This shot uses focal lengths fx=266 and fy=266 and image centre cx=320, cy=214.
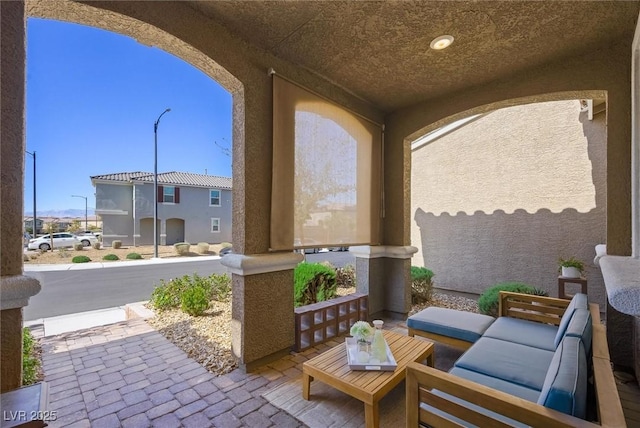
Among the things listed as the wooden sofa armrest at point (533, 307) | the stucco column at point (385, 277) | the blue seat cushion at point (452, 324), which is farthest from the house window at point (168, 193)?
the wooden sofa armrest at point (533, 307)

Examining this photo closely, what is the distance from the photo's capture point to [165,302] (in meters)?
4.54

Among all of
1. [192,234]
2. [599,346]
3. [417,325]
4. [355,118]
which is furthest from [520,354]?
[192,234]

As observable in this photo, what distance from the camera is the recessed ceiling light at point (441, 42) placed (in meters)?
2.63

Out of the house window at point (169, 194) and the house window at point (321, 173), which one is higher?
the house window at point (169, 194)

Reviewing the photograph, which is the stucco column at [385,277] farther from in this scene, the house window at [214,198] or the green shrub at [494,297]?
the house window at [214,198]

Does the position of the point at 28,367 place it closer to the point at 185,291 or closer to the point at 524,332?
the point at 185,291

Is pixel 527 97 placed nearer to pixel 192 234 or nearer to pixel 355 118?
pixel 355 118

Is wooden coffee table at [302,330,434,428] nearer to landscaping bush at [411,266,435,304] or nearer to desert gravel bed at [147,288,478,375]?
desert gravel bed at [147,288,478,375]

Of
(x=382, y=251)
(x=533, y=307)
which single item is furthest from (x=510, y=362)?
(x=382, y=251)

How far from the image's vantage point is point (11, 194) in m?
1.51

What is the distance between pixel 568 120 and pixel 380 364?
5.86 m

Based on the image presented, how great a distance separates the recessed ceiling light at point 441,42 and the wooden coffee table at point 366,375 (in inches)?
118

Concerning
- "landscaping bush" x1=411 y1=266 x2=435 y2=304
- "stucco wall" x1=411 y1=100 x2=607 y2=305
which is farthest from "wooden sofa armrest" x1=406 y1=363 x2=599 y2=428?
"stucco wall" x1=411 y1=100 x2=607 y2=305

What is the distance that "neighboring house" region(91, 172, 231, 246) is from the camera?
57.7 feet
